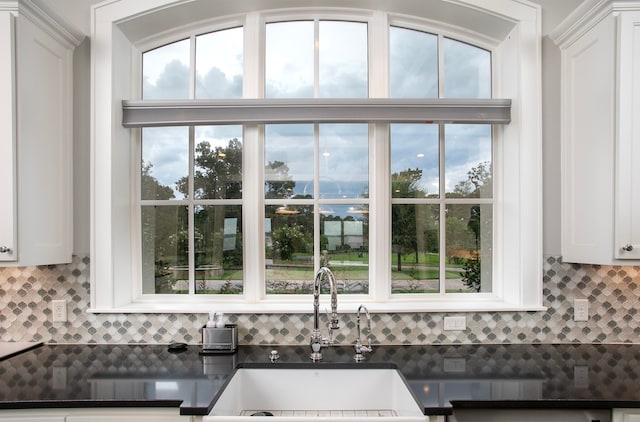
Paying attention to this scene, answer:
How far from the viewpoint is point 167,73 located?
2404 mm

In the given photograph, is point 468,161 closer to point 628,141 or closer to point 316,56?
point 628,141

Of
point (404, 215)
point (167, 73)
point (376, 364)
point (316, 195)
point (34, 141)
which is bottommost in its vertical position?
point (376, 364)

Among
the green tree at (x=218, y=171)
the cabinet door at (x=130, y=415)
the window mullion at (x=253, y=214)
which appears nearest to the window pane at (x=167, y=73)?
the green tree at (x=218, y=171)

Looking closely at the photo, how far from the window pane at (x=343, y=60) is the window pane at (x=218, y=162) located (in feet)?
2.02

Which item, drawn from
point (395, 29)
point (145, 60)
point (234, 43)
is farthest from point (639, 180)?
point (145, 60)

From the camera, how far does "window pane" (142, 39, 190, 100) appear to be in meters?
2.39

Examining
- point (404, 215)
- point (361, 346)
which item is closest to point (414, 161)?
point (404, 215)

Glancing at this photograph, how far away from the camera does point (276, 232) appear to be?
2.34 meters

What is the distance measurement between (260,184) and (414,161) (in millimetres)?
927

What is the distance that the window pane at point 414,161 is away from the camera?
2.35 meters

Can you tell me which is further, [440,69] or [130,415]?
[440,69]

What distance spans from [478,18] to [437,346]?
6.10 feet

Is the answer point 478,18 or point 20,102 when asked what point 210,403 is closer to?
point 20,102

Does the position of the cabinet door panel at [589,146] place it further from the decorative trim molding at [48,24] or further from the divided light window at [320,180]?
the decorative trim molding at [48,24]
